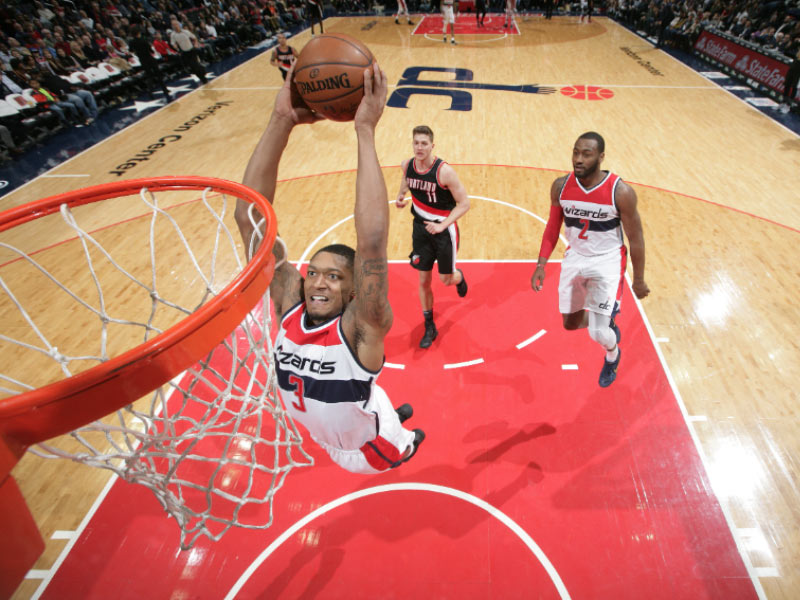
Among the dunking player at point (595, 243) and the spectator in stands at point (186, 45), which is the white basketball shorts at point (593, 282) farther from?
the spectator in stands at point (186, 45)

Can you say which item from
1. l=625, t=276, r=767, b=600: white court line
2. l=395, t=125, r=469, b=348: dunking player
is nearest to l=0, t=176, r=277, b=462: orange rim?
l=395, t=125, r=469, b=348: dunking player

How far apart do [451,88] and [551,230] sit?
9.41 metres

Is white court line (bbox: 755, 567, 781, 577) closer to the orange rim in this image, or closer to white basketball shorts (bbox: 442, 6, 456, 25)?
the orange rim

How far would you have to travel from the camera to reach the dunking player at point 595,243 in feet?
11.9

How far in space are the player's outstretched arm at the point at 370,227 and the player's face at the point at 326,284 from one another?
17 centimetres

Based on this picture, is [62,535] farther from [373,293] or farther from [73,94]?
[73,94]

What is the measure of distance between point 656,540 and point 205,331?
10.6ft

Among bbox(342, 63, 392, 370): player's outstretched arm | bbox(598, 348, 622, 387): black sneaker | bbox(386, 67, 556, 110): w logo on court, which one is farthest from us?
bbox(386, 67, 556, 110): w logo on court

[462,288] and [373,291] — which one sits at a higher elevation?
[373,291]

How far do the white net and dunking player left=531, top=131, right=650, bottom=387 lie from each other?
2568mm

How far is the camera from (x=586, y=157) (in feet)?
11.7

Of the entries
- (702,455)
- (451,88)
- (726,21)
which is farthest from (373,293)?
(726,21)

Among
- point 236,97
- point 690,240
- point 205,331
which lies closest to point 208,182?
point 205,331

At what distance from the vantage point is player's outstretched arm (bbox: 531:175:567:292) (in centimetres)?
397
